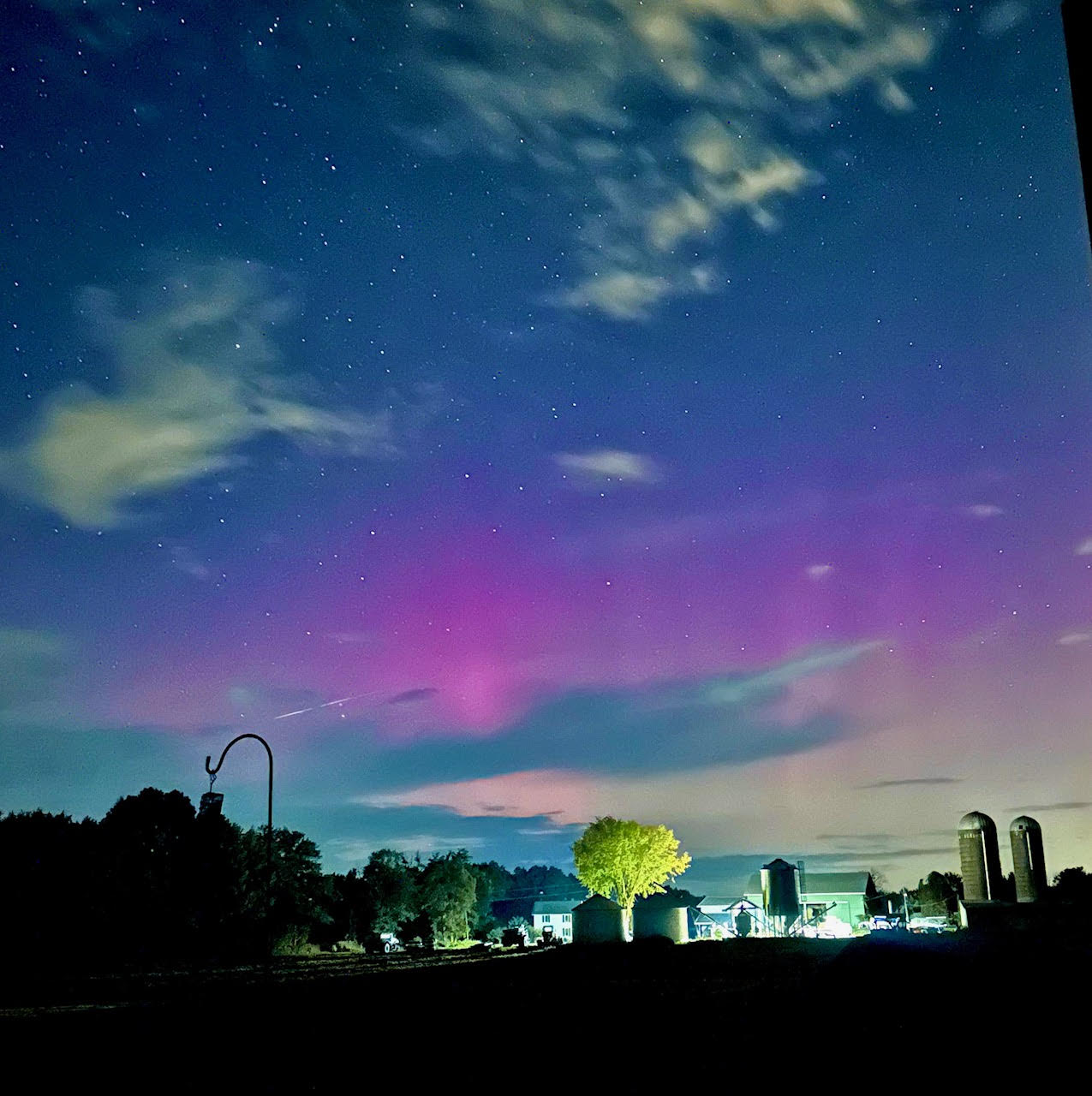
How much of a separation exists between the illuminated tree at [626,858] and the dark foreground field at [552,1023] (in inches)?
2877

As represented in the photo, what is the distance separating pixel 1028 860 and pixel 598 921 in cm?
3333

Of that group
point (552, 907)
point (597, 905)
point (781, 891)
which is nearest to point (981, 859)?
point (597, 905)

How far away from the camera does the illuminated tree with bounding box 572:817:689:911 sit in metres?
101

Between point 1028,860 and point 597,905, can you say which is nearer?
point 1028,860

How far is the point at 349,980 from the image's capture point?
97.1 feet

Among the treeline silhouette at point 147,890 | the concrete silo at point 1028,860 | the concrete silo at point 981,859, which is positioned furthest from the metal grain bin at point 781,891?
the treeline silhouette at point 147,890

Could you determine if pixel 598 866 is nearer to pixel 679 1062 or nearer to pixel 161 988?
pixel 161 988

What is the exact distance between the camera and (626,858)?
332 feet

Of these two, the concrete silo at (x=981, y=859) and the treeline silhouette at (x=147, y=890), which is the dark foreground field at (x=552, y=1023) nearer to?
the treeline silhouette at (x=147, y=890)

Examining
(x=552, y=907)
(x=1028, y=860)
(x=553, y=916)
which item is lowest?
(x=553, y=916)

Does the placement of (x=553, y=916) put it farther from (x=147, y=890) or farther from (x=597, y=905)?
(x=147, y=890)

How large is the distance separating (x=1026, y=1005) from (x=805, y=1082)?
717cm

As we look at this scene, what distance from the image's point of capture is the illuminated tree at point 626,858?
101 m

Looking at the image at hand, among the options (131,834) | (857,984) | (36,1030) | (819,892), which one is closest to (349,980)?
(36,1030)
